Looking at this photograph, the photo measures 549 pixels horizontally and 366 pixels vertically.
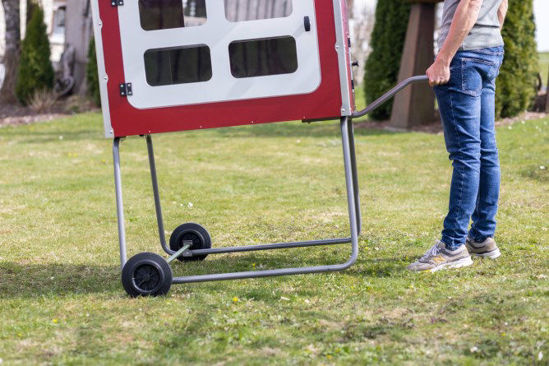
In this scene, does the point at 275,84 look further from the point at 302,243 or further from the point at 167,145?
the point at 167,145

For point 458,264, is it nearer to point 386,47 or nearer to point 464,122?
point 464,122

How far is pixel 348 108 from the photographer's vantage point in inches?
151

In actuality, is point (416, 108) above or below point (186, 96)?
below

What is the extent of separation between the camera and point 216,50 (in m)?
3.88

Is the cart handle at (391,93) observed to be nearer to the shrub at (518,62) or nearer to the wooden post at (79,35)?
the shrub at (518,62)

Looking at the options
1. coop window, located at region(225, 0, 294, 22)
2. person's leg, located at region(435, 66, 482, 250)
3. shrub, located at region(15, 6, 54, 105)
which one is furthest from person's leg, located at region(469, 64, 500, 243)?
shrub, located at region(15, 6, 54, 105)

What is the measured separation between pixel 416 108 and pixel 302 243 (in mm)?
6820

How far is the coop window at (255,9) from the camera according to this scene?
386 cm

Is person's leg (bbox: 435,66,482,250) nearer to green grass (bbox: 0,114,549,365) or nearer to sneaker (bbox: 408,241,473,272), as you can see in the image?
sneaker (bbox: 408,241,473,272)

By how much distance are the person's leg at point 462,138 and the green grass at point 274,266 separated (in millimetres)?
329

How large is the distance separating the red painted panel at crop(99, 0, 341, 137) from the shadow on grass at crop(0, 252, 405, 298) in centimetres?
81

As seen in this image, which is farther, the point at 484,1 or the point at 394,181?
the point at 394,181

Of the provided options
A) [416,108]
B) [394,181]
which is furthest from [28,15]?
[394,181]

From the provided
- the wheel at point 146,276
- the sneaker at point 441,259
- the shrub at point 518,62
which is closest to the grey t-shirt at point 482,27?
the sneaker at point 441,259
